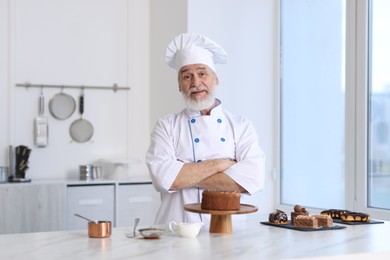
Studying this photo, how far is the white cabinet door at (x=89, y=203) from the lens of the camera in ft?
14.4

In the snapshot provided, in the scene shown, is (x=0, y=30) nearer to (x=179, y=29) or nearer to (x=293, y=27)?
(x=179, y=29)

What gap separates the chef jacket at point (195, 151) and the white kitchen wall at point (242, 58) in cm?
162

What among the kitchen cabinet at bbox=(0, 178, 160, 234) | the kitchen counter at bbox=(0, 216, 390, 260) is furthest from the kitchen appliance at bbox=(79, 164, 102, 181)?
the kitchen counter at bbox=(0, 216, 390, 260)

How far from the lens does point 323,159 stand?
14.1ft

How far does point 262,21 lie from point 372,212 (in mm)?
1772

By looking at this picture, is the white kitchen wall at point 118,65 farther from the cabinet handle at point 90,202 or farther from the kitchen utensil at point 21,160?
→ the cabinet handle at point 90,202

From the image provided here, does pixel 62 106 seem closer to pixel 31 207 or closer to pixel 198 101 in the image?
pixel 31 207

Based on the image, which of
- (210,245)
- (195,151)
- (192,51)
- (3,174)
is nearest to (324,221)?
(210,245)

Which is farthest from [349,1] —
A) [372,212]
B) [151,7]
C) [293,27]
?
[151,7]

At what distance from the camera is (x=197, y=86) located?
2.84 metres

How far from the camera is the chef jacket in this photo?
267 cm

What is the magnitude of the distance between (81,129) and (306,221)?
2.87 meters

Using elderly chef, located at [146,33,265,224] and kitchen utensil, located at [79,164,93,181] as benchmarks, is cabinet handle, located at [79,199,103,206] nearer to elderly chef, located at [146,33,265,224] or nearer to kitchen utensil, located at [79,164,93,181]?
kitchen utensil, located at [79,164,93,181]

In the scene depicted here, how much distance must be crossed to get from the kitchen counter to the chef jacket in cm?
42
